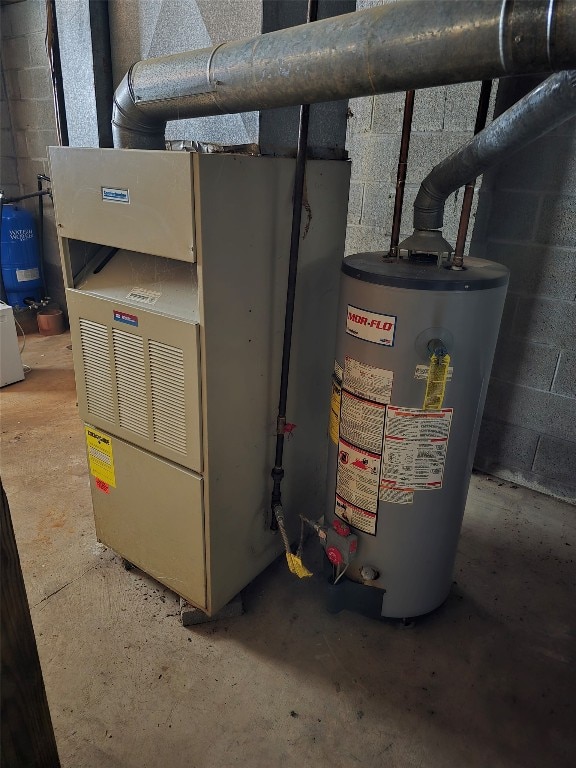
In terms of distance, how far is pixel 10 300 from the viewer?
383 centimetres

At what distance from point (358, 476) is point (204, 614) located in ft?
2.03

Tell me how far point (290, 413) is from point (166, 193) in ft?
2.35

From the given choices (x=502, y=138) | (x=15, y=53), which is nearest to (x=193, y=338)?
(x=502, y=138)

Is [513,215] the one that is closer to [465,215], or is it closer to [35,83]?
[465,215]

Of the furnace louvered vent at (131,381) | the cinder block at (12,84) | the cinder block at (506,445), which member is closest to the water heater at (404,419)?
the furnace louvered vent at (131,381)

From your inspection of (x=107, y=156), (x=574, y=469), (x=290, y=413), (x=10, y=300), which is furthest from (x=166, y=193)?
(x=10, y=300)

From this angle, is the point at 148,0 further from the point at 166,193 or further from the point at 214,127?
the point at 166,193

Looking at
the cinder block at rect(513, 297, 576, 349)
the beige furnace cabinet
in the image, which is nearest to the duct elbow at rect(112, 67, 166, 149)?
the beige furnace cabinet

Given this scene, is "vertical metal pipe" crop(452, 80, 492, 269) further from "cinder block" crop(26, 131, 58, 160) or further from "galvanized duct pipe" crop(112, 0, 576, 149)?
"cinder block" crop(26, 131, 58, 160)

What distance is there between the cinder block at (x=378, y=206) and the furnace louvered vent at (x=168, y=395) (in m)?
1.22

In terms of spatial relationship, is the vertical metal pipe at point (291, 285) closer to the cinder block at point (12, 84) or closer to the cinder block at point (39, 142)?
the cinder block at point (39, 142)

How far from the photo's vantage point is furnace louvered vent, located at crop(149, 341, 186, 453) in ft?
4.00

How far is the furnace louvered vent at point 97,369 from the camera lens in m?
1.37

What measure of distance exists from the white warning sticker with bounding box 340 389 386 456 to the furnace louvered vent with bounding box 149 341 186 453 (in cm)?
41
